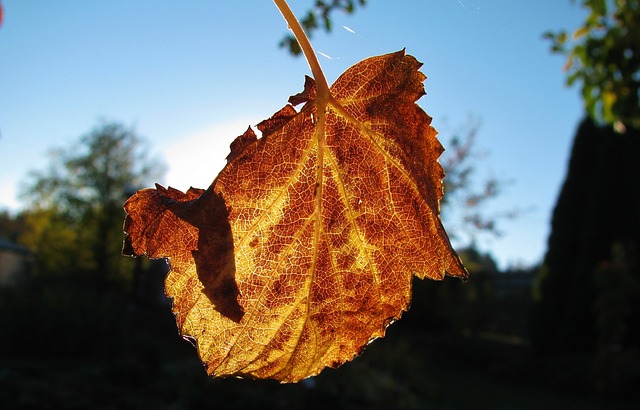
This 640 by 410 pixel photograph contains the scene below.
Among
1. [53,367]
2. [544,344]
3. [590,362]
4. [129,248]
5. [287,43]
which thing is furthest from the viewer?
[544,344]

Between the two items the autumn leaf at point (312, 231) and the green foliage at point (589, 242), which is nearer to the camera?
the autumn leaf at point (312, 231)

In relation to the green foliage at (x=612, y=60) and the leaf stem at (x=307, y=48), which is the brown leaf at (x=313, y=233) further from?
the green foliage at (x=612, y=60)

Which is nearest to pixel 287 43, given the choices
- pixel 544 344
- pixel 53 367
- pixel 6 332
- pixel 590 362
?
pixel 53 367

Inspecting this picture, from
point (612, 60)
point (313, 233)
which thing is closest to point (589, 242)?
point (612, 60)

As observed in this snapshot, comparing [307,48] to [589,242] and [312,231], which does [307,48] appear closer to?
[312,231]

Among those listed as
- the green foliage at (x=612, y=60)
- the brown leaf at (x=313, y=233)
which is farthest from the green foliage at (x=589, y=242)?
the brown leaf at (x=313, y=233)

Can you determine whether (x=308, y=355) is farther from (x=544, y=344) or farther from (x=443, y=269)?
(x=544, y=344)

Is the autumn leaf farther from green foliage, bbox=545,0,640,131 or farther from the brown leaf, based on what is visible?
green foliage, bbox=545,0,640,131

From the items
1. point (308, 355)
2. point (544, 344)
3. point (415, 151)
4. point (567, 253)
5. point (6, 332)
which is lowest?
point (308, 355)
